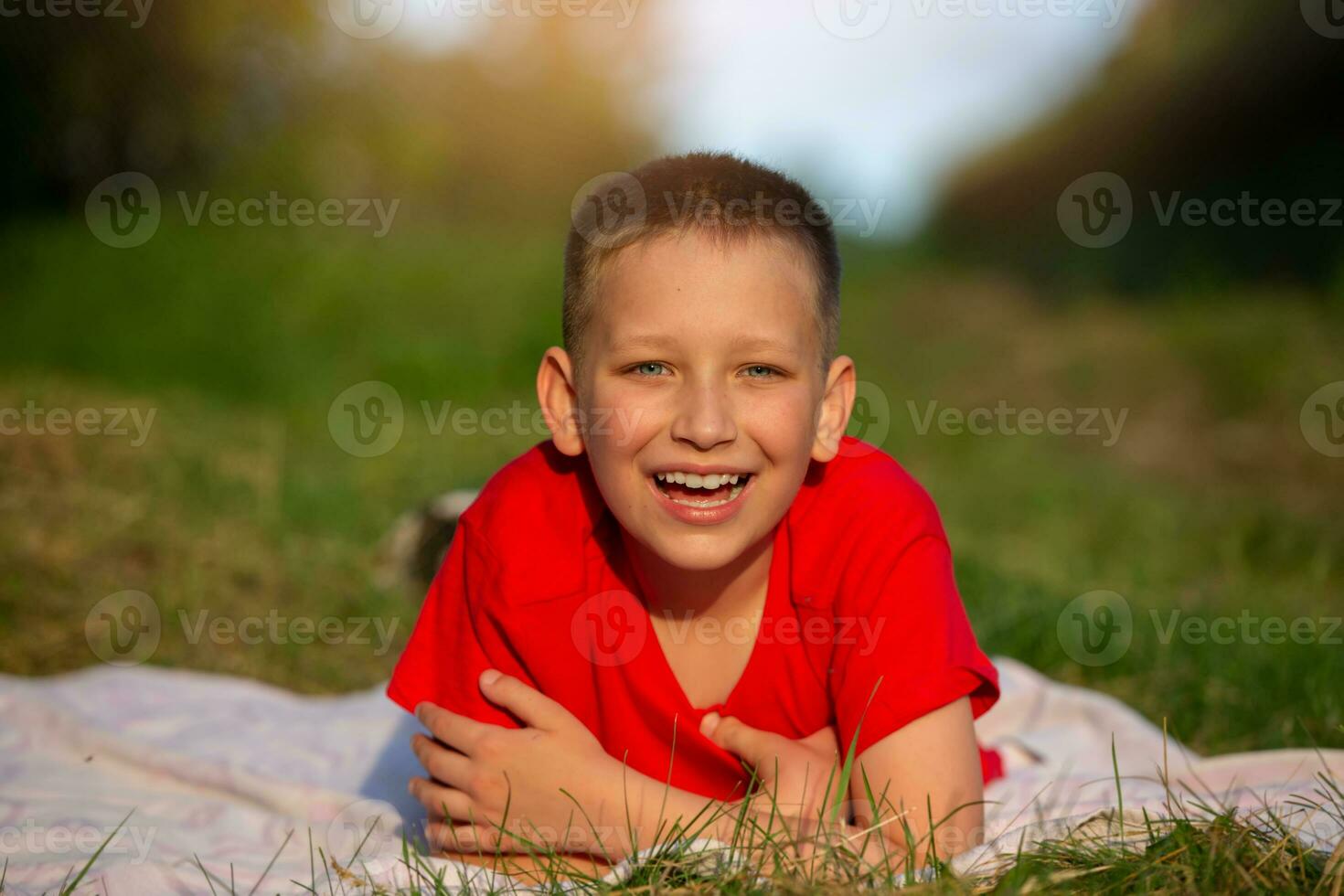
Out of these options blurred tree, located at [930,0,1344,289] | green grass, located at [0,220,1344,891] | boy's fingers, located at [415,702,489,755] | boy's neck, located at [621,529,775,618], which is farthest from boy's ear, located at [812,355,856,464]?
blurred tree, located at [930,0,1344,289]

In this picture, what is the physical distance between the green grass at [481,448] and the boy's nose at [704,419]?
147 cm

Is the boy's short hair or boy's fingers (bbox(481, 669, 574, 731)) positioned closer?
the boy's short hair

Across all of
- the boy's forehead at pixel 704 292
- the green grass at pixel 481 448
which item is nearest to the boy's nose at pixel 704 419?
the boy's forehead at pixel 704 292

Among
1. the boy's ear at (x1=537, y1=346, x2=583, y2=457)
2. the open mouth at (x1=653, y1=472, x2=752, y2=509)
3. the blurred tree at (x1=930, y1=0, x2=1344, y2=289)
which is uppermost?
the blurred tree at (x1=930, y1=0, x2=1344, y2=289)

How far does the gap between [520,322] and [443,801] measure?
283 inches

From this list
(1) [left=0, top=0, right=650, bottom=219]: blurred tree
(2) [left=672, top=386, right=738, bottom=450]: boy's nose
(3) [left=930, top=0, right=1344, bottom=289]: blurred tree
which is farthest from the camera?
(1) [left=0, top=0, right=650, bottom=219]: blurred tree

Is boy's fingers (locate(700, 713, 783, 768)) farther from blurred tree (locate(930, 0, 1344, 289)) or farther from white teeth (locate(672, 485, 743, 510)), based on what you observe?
blurred tree (locate(930, 0, 1344, 289))

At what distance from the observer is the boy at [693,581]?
2.10 metres

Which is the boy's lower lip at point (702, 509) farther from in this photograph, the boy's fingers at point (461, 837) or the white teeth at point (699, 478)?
the boy's fingers at point (461, 837)

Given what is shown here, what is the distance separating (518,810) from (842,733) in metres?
0.63

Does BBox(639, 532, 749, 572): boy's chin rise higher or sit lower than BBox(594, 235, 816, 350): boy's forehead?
lower

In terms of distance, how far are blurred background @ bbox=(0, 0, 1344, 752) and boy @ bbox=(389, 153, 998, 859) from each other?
45 cm

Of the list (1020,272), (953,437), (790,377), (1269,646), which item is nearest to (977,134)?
(1020,272)

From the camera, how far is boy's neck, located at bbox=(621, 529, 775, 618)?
2.39 meters
